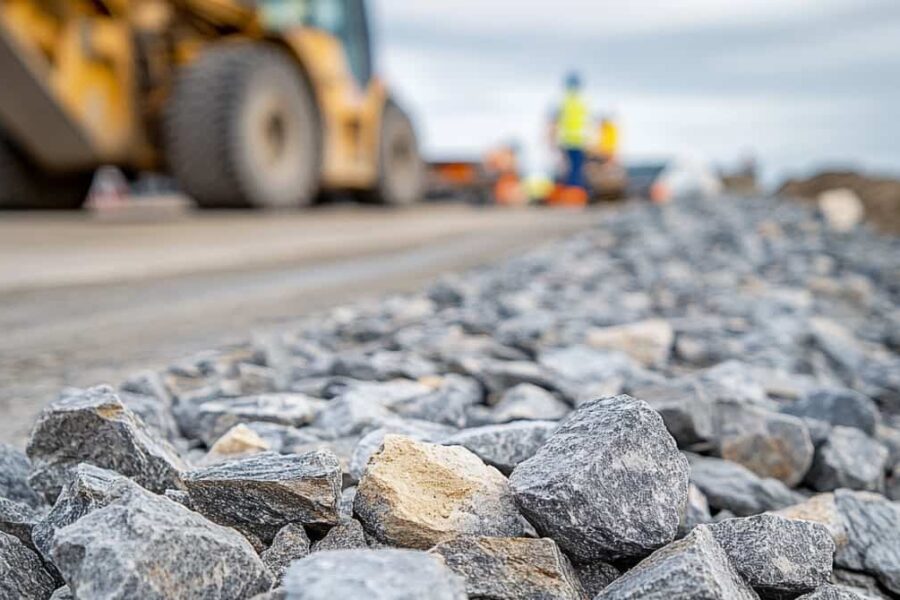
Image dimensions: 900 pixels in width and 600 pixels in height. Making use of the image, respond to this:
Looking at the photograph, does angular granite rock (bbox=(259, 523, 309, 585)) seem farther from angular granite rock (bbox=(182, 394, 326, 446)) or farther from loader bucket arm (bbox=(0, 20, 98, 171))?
loader bucket arm (bbox=(0, 20, 98, 171))

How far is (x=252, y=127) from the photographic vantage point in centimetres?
725

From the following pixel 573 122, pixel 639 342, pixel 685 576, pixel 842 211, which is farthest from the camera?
pixel 573 122

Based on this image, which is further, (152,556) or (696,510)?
(696,510)

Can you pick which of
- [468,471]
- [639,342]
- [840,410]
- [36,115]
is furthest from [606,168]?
[468,471]

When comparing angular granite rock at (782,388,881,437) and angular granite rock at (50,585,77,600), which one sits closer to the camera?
angular granite rock at (50,585,77,600)

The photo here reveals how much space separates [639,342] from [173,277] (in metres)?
2.38

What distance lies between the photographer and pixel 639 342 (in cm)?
251

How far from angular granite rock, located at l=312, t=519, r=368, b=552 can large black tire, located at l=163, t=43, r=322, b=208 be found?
6.20 metres

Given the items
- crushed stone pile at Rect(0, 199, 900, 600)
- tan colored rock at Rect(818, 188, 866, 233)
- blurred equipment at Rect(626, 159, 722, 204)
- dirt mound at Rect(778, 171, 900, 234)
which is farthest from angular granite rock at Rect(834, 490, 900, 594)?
blurred equipment at Rect(626, 159, 722, 204)

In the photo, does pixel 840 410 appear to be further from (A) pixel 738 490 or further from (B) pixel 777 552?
(B) pixel 777 552

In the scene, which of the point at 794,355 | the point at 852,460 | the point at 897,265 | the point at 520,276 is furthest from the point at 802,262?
the point at 852,460

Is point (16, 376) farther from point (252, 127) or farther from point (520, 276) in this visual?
point (252, 127)

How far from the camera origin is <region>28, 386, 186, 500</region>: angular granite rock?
124 cm

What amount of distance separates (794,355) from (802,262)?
2.70 meters
